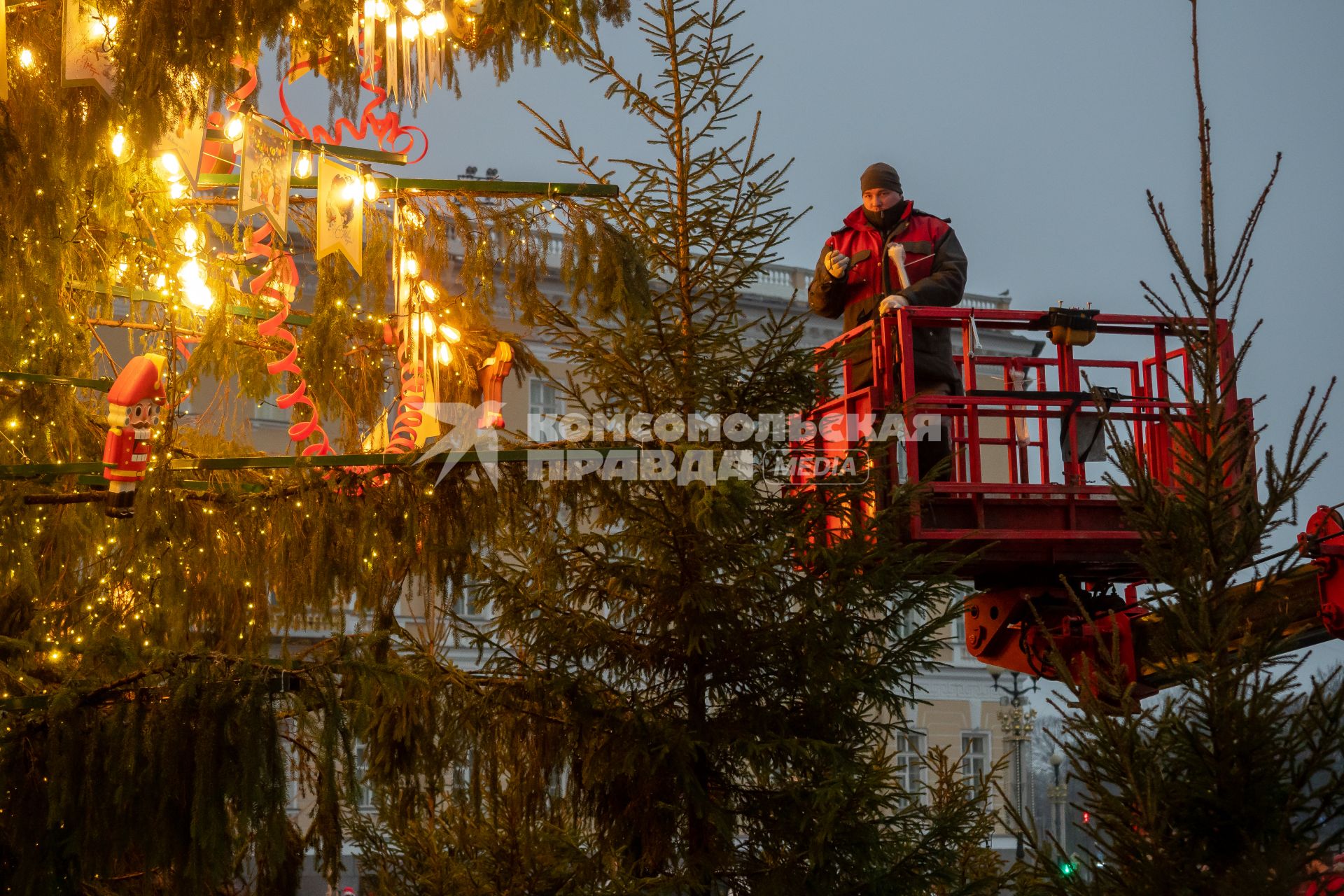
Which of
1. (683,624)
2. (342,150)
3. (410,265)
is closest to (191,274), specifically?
(410,265)

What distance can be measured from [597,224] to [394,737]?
251 cm

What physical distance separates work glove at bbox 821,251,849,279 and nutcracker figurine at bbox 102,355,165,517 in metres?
3.71

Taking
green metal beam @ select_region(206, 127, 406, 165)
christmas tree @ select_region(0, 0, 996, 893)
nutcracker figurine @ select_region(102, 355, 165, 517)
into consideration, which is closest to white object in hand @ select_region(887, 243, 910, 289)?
christmas tree @ select_region(0, 0, 996, 893)

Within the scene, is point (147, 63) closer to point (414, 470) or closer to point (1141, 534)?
point (414, 470)

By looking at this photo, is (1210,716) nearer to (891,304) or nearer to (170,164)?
(891,304)

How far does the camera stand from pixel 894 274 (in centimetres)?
784

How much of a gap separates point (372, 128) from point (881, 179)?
115 inches

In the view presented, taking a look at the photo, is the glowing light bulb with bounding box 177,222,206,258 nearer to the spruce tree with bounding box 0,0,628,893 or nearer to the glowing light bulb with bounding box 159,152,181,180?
the spruce tree with bounding box 0,0,628,893

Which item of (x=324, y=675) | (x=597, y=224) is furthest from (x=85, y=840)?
(x=597, y=224)

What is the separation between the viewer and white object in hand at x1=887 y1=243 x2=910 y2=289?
7738mm

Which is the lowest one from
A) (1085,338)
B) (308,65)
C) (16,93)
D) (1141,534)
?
(1141,534)

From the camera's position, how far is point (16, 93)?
18.6 feet

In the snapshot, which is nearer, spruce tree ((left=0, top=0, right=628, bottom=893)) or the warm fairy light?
spruce tree ((left=0, top=0, right=628, bottom=893))

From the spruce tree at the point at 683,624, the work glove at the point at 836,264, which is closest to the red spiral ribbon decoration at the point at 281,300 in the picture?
the spruce tree at the point at 683,624
